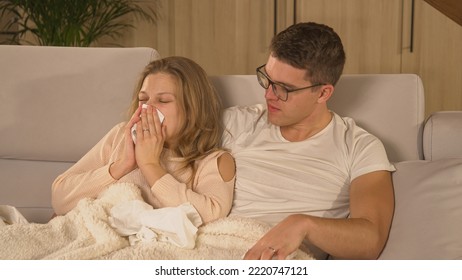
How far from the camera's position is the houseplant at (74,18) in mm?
3709

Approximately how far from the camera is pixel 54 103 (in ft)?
6.95

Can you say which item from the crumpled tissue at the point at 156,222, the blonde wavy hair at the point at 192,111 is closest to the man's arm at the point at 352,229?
the crumpled tissue at the point at 156,222

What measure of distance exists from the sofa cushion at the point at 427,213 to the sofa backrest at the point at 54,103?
2.78 ft

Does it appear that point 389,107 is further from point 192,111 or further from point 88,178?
point 88,178

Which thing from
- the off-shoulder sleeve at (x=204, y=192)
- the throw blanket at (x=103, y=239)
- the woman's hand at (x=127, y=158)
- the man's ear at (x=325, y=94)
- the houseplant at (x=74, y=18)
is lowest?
the throw blanket at (x=103, y=239)

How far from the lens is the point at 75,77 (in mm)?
2113

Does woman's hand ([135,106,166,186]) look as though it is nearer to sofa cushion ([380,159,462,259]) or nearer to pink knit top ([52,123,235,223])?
A: pink knit top ([52,123,235,223])

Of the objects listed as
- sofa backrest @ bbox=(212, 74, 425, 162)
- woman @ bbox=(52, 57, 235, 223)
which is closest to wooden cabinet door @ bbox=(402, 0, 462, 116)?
sofa backrest @ bbox=(212, 74, 425, 162)

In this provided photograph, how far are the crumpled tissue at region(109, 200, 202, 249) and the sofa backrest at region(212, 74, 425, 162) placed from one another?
0.59 metres

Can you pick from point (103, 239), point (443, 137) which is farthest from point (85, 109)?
point (443, 137)

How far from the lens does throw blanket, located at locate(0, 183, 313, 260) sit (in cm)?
155

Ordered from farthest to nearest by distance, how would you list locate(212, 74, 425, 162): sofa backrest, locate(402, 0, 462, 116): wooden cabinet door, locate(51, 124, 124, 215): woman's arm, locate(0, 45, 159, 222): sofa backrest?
locate(402, 0, 462, 116): wooden cabinet door, locate(0, 45, 159, 222): sofa backrest, locate(212, 74, 425, 162): sofa backrest, locate(51, 124, 124, 215): woman's arm

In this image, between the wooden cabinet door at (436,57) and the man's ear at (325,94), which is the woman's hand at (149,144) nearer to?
the man's ear at (325,94)
